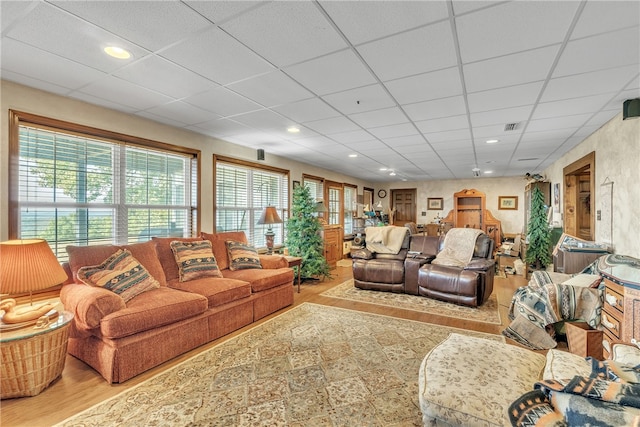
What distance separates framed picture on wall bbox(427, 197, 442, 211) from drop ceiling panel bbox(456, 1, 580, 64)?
8534 millimetres

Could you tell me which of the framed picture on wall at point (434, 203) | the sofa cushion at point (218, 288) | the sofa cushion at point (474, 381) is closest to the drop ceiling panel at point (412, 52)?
the sofa cushion at point (474, 381)

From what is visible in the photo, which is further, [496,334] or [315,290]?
[315,290]

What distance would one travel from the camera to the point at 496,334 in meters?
3.12

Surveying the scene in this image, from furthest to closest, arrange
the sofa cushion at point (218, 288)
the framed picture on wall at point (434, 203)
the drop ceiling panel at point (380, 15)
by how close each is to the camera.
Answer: the framed picture on wall at point (434, 203) < the sofa cushion at point (218, 288) < the drop ceiling panel at point (380, 15)

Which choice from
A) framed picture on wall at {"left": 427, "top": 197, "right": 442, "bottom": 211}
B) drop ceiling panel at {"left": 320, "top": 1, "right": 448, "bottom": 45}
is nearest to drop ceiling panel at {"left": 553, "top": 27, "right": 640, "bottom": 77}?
drop ceiling panel at {"left": 320, "top": 1, "right": 448, "bottom": 45}

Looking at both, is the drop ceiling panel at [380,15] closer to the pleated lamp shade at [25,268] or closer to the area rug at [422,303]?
the pleated lamp shade at [25,268]

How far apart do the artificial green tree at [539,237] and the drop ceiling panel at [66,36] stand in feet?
22.9

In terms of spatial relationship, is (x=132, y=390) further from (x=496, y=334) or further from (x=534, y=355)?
(x=496, y=334)

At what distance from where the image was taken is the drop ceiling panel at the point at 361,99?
2752 mm

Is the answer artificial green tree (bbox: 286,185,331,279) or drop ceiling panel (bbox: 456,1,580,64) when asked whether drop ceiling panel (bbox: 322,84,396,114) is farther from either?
artificial green tree (bbox: 286,185,331,279)

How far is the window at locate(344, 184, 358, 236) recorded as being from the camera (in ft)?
28.8

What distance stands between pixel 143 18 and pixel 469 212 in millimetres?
10142

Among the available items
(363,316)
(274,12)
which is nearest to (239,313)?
(363,316)

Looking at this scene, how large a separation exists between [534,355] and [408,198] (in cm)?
915
